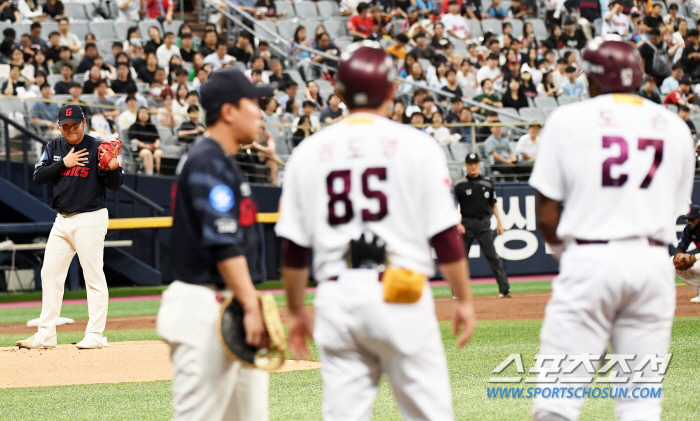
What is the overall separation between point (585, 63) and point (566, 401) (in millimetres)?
1472

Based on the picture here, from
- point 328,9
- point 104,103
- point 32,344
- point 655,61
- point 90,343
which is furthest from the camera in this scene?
point 328,9

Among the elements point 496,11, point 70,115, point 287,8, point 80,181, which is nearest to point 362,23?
point 287,8

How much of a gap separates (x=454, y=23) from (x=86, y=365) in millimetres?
16446

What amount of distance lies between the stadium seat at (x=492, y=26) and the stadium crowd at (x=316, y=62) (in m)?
0.03

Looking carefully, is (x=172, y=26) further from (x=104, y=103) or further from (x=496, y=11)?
(x=496, y=11)

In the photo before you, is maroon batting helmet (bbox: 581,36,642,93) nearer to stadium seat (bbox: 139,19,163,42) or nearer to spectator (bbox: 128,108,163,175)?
spectator (bbox: 128,108,163,175)

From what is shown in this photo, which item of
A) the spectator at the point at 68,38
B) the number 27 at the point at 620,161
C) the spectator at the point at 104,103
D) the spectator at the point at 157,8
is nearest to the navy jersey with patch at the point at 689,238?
the number 27 at the point at 620,161

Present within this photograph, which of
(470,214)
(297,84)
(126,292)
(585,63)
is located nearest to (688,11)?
(297,84)

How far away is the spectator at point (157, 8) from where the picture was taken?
69.5ft

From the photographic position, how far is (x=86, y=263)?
31.5 feet

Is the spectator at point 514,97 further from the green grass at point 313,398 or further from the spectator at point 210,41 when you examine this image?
the green grass at point 313,398

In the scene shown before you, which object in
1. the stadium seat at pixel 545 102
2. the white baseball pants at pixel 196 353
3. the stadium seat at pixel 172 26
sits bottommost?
the stadium seat at pixel 545 102

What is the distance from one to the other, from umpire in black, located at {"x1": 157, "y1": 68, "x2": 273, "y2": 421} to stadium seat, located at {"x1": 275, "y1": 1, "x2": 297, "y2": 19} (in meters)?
19.0

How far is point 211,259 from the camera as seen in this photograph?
4.07m
